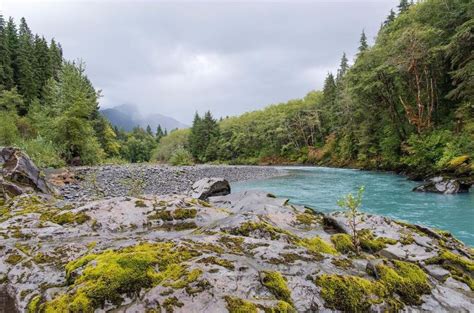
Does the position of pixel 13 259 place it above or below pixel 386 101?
below

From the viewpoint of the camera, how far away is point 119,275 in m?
2.64

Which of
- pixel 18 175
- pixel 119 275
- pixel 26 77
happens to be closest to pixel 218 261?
pixel 119 275

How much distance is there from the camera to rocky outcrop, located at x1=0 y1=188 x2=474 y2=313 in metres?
2.52

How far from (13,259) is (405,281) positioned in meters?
4.34

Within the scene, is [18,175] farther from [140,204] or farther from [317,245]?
[317,245]

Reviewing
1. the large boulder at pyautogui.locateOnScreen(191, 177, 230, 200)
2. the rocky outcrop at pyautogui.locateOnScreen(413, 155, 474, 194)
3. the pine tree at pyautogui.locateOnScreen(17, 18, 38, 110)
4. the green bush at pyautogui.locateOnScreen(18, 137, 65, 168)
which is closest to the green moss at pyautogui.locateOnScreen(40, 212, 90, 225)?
the large boulder at pyautogui.locateOnScreen(191, 177, 230, 200)

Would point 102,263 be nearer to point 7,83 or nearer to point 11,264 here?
point 11,264

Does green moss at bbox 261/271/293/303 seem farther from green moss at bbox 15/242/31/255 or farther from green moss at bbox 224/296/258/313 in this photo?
green moss at bbox 15/242/31/255

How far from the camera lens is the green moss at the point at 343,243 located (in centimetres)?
421

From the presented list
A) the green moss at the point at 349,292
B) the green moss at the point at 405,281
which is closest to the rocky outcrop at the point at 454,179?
the green moss at the point at 405,281

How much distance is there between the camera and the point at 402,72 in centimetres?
2566

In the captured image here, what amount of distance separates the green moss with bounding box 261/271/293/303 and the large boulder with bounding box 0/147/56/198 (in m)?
6.97

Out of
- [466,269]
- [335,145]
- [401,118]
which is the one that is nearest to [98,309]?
[466,269]

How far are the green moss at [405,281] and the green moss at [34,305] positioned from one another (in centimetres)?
334
